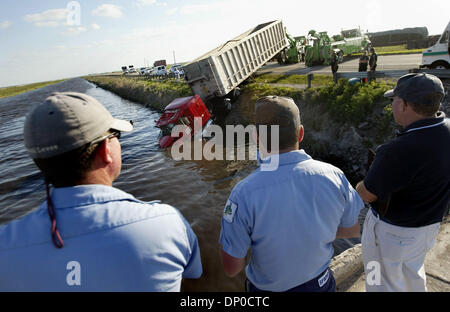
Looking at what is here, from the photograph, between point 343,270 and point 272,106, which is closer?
point 272,106

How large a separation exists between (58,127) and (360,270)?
3976mm

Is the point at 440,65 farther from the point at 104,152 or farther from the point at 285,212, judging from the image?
the point at 104,152

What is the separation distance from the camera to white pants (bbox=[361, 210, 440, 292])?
2334mm

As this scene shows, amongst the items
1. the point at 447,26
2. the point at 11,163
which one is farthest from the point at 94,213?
the point at 11,163

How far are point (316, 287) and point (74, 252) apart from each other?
1.68 m

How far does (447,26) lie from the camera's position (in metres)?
9.64

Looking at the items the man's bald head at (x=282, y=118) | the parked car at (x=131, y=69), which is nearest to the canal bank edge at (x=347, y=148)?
the man's bald head at (x=282, y=118)

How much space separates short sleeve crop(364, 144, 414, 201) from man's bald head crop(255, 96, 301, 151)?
97cm

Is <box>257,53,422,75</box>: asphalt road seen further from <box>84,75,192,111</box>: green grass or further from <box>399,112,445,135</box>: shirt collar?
<box>399,112,445,135</box>: shirt collar

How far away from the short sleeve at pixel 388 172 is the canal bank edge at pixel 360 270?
156cm

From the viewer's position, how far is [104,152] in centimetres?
132

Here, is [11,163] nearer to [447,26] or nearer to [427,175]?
[427,175]

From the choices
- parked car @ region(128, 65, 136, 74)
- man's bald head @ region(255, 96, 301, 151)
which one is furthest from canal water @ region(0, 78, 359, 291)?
parked car @ region(128, 65, 136, 74)

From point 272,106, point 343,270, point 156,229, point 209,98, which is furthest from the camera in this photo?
point 209,98
